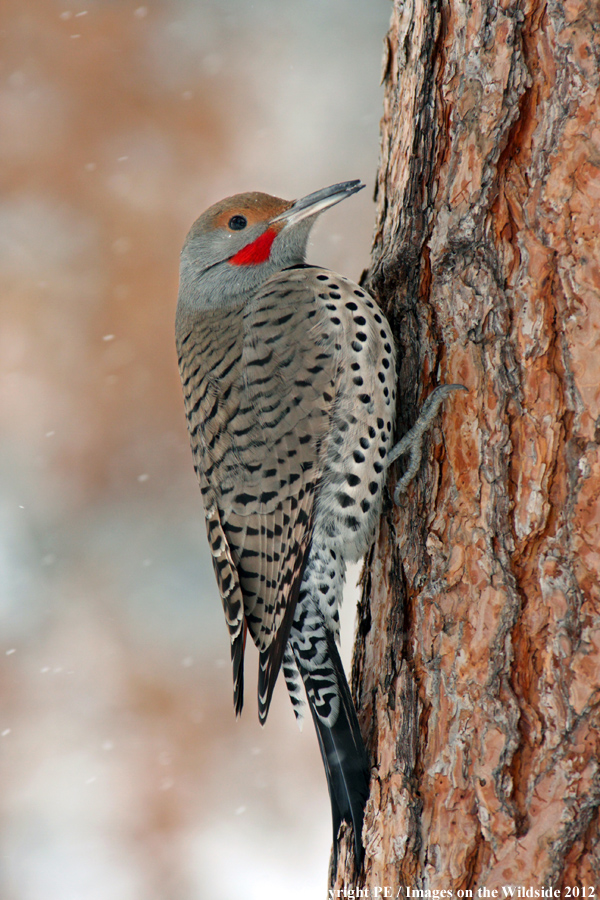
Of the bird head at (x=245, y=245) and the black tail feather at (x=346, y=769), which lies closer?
the black tail feather at (x=346, y=769)

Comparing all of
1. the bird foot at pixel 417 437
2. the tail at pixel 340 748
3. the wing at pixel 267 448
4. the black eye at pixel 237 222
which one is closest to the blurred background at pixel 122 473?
the black eye at pixel 237 222

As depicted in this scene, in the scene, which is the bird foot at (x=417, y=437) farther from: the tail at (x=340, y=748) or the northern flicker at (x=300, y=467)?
the tail at (x=340, y=748)

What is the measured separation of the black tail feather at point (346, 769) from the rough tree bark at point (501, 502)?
1.6 inches

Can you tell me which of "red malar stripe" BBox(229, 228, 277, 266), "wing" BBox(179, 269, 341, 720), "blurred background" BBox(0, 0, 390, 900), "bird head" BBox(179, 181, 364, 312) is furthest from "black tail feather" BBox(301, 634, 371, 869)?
"blurred background" BBox(0, 0, 390, 900)

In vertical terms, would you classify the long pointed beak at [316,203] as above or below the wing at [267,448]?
above

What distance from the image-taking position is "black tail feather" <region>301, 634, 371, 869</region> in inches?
70.3

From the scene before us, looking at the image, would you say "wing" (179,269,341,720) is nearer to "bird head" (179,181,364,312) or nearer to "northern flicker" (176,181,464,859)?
"northern flicker" (176,181,464,859)

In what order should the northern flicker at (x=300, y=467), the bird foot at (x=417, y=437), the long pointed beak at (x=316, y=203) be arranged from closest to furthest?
the bird foot at (x=417, y=437), the northern flicker at (x=300, y=467), the long pointed beak at (x=316, y=203)

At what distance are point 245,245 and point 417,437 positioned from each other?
1189 mm

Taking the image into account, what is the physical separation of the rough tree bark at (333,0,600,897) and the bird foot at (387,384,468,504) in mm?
33

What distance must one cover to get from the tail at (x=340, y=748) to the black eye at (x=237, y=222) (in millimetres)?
1555

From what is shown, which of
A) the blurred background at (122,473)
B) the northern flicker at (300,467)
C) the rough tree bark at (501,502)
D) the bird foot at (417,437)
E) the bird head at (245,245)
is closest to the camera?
the rough tree bark at (501,502)

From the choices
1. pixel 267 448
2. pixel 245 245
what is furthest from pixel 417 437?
pixel 245 245

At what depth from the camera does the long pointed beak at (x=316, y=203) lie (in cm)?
240
